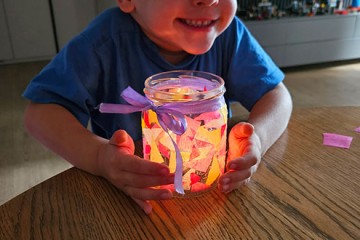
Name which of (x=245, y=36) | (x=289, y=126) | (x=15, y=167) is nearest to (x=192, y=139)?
(x=289, y=126)

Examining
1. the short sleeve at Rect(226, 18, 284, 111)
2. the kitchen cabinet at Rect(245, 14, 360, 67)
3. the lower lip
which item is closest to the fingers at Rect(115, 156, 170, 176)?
the lower lip

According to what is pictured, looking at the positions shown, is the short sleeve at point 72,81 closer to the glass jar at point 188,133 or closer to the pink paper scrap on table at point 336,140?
the glass jar at point 188,133

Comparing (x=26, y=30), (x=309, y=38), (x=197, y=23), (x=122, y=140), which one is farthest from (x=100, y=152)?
(x=26, y=30)

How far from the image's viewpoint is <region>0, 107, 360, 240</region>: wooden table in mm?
470

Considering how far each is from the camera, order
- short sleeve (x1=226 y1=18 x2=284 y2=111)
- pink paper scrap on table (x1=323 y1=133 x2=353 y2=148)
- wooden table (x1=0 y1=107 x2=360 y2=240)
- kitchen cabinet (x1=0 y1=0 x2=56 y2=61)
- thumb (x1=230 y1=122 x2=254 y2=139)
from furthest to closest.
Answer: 1. kitchen cabinet (x1=0 y1=0 x2=56 y2=61)
2. short sleeve (x1=226 y1=18 x2=284 y2=111)
3. pink paper scrap on table (x1=323 y1=133 x2=353 y2=148)
4. thumb (x1=230 y1=122 x2=254 y2=139)
5. wooden table (x1=0 y1=107 x2=360 y2=240)

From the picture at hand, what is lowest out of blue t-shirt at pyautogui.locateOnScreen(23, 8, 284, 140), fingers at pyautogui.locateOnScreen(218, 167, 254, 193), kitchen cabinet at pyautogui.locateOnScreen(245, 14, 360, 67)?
kitchen cabinet at pyautogui.locateOnScreen(245, 14, 360, 67)

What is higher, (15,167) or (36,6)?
(36,6)

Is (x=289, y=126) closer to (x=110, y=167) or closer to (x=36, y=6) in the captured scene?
(x=110, y=167)

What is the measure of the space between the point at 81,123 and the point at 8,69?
314 centimetres

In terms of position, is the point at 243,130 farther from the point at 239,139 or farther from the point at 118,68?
the point at 118,68

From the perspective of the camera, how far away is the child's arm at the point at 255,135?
531 millimetres

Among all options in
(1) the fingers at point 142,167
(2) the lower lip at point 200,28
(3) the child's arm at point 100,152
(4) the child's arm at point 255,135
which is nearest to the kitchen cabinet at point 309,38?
(4) the child's arm at point 255,135

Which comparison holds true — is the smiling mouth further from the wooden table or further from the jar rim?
the wooden table

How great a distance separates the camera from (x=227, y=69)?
868 millimetres
